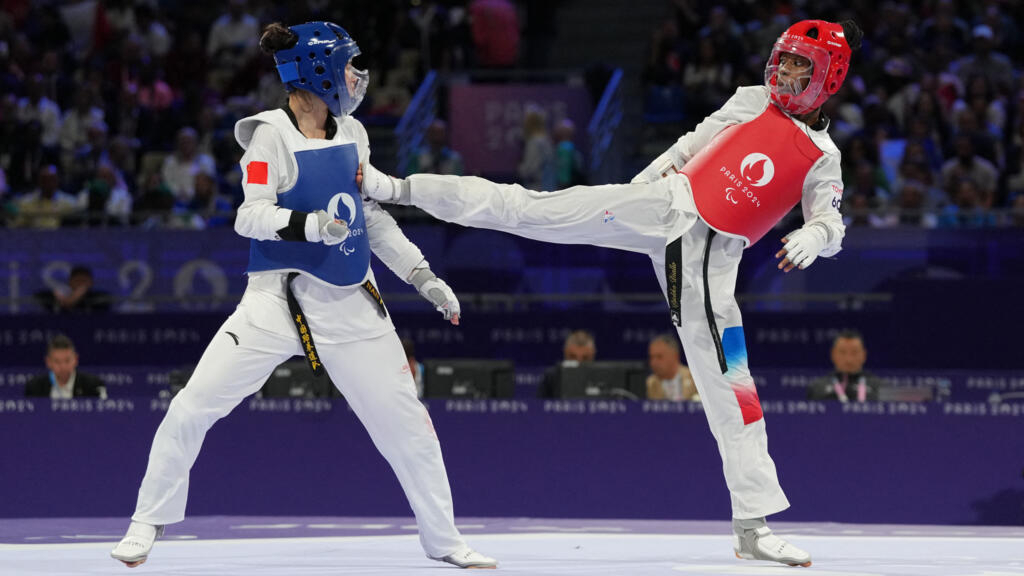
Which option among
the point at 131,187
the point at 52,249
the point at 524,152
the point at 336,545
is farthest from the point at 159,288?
the point at 336,545

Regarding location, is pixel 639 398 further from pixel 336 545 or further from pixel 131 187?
pixel 131 187

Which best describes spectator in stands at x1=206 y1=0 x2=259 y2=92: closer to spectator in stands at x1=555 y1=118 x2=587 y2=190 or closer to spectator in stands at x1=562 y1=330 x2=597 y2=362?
spectator in stands at x1=555 y1=118 x2=587 y2=190

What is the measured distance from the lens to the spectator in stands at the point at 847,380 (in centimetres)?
911

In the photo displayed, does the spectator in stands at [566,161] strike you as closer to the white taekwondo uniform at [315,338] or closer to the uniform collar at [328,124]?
the uniform collar at [328,124]

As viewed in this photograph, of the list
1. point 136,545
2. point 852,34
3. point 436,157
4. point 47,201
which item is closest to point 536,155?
point 436,157

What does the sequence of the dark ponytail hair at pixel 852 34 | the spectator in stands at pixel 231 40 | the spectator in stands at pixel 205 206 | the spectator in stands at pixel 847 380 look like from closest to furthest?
1. the dark ponytail hair at pixel 852 34
2. the spectator in stands at pixel 847 380
3. the spectator in stands at pixel 205 206
4. the spectator in stands at pixel 231 40

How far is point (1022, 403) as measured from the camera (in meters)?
8.48

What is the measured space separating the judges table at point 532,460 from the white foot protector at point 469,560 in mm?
2800

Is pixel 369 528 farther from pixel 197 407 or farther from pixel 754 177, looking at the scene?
pixel 754 177

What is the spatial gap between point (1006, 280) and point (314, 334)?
653 cm

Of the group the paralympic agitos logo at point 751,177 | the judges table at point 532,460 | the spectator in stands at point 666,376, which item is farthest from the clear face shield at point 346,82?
the spectator in stands at point 666,376

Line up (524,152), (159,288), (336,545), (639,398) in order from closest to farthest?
(336,545) < (639,398) < (159,288) < (524,152)

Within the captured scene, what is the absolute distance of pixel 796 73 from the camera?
584 cm

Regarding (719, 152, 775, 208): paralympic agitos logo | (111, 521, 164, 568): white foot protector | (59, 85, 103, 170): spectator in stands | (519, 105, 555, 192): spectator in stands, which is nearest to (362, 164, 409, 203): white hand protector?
(719, 152, 775, 208): paralympic agitos logo
